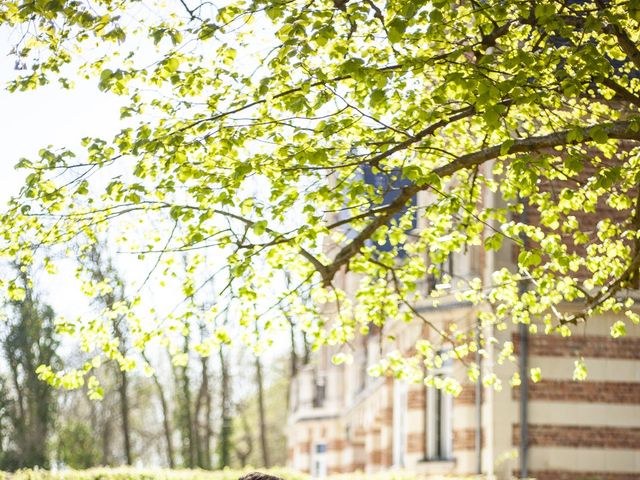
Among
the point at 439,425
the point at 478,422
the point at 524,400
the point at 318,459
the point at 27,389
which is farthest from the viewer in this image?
the point at 27,389

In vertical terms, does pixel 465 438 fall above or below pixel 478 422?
below

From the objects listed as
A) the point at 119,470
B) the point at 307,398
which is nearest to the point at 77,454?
the point at 307,398

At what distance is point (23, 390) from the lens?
47750 mm

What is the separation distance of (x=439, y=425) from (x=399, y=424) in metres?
3.50

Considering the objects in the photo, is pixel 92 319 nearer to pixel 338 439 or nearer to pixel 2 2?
pixel 2 2

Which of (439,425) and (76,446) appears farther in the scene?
(76,446)

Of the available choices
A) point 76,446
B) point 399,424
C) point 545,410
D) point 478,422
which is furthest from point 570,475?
point 76,446

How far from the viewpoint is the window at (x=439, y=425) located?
78.4 ft

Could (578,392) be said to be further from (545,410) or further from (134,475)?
(134,475)

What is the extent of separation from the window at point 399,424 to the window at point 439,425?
258cm

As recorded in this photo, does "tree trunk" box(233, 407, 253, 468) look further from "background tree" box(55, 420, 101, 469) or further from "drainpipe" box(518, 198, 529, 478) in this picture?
"drainpipe" box(518, 198, 529, 478)

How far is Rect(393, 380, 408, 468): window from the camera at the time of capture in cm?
2712

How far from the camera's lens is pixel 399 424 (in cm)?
2756

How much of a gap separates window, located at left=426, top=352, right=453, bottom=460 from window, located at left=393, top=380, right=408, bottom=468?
8.46ft
